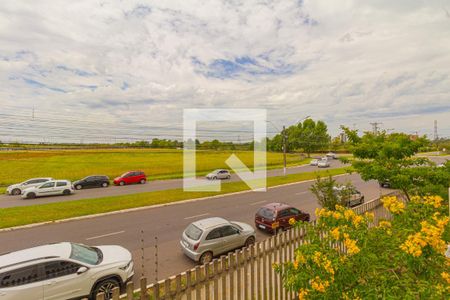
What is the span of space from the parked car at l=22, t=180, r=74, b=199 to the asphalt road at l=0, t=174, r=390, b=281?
431 inches

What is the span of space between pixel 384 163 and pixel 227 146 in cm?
11760

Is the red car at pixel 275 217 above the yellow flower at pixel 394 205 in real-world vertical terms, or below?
below

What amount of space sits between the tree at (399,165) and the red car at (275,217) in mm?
4029

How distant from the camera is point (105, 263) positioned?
721 centimetres

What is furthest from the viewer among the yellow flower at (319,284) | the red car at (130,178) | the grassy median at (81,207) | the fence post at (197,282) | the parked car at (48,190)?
the red car at (130,178)

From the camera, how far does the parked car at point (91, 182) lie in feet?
89.5

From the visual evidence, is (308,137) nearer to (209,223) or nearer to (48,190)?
(48,190)

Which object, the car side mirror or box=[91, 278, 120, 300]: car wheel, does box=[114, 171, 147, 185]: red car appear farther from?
the car side mirror

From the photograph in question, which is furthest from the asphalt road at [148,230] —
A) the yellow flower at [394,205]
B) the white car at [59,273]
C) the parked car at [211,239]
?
the yellow flower at [394,205]

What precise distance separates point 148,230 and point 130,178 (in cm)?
1896

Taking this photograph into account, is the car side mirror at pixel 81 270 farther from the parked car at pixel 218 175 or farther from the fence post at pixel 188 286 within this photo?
the parked car at pixel 218 175

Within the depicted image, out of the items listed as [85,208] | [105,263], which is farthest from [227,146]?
[105,263]

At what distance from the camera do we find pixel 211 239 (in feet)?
31.7

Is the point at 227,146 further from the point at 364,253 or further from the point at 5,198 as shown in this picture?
the point at 364,253
